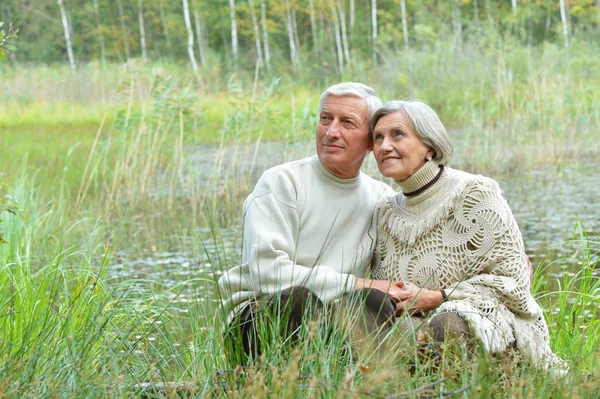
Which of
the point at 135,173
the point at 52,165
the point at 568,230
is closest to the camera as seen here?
the point at 568,230

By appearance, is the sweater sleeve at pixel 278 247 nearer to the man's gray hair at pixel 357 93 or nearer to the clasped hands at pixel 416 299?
the clasped hands at pixel 416 299

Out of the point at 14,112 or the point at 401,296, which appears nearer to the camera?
the point at 401,296

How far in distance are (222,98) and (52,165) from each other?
25.2 feet

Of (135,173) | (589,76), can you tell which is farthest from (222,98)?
(135,173)

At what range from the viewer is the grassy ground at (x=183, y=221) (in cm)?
231

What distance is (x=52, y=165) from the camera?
11250 millimetres

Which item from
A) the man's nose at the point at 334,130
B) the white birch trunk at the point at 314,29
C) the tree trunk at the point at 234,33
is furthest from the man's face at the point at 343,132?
the white birch trunk at the point at 314,29

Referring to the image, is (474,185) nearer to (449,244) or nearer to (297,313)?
(449,244)

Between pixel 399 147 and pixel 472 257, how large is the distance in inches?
17.1

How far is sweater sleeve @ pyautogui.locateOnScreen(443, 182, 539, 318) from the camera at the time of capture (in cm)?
290

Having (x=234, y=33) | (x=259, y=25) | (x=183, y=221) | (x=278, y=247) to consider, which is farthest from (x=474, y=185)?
(x=259, y=25)

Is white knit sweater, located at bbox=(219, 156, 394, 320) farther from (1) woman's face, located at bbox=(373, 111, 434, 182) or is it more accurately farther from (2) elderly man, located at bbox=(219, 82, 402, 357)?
(1) woman's face, located at bbox=(373, 111, 434, 182)

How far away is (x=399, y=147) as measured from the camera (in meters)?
2.99

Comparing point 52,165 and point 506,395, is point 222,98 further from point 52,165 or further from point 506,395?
point 506,395
